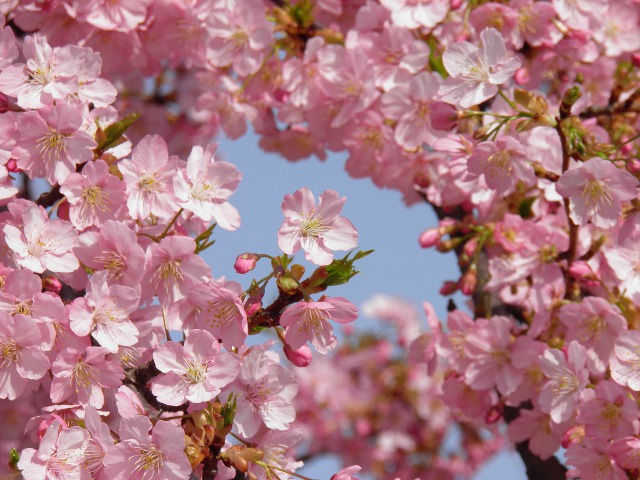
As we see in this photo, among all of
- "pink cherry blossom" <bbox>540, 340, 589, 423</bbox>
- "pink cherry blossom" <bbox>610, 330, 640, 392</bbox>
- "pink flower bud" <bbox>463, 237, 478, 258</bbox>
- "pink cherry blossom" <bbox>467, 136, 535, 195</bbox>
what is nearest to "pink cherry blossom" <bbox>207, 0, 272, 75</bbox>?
"pink flower bud" <bbox>463, 237, 478, 258</bbox>

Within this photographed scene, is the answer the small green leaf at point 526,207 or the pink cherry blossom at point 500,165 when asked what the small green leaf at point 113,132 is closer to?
the pink cherry blossom at point 500,165

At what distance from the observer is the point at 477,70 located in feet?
9.82

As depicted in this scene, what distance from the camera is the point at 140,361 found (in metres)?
2.53

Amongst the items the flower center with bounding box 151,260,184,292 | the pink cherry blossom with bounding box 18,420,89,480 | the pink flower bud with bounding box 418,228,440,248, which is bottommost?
the pink flower bud with bounding box 418,228,440,248

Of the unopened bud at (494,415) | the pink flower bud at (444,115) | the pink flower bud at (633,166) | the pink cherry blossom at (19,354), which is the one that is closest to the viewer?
the pink cherry blossom at (19,354)

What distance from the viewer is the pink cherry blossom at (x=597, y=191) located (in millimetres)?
2738

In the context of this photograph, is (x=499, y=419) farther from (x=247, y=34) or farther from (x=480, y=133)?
(x=247, y=34)

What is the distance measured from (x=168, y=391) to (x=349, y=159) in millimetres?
2082

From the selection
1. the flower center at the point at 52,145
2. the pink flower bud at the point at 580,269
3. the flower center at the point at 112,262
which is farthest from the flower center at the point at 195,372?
the pink flower bud at the point at 580,269

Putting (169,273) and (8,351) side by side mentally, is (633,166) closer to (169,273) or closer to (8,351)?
(169,273)

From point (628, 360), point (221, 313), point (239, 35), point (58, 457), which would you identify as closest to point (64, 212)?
point (221, 313)

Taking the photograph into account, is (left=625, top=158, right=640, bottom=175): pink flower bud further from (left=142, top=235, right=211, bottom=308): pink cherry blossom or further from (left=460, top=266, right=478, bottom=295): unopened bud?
(left=142, top=235, right=211, bottom=308): pink cherry blossom

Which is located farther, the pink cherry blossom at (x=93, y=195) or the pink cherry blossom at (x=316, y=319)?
the pink cherry blossom at (x=93, y=195)

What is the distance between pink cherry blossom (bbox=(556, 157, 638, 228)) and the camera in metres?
2.74
